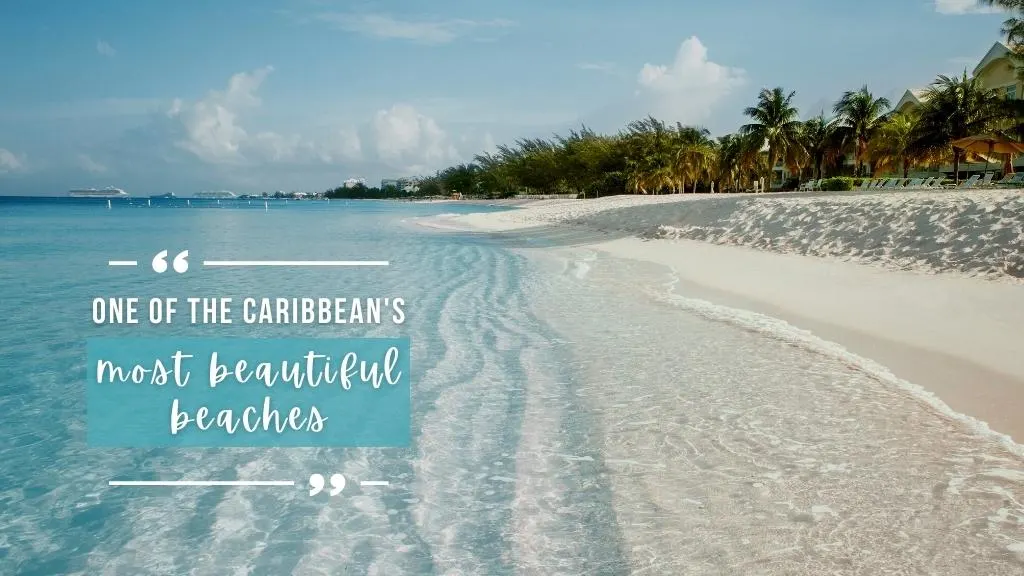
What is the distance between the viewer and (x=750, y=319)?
329 inches

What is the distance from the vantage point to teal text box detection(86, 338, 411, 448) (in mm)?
4766

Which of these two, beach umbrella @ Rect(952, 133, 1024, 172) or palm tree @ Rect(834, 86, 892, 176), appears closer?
beach umbrella @ Rect(952, 133, 1024, 172)

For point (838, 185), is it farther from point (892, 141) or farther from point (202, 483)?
point (202, 483)

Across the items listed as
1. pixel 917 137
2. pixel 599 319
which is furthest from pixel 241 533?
pixel 917 137

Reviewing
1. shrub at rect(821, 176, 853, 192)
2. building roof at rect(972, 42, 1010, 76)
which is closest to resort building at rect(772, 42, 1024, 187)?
building roof at rect(972, 42, 1010, 76)

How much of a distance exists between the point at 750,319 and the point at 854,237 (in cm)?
668

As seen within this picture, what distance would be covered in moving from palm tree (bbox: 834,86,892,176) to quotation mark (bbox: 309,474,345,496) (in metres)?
48.2

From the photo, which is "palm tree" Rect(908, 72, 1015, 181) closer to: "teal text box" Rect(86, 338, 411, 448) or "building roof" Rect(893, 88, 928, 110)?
"building roof" Rect(893, 88, 928, 110)

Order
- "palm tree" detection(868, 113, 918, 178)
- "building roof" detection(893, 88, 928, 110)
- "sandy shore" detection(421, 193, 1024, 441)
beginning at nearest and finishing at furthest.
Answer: "sandy shore" detection(421, 193, 1024, 441)
"palm tree" detection(868, 113, 918, 178)
"building roof" detection(893, 88, 928, 110)

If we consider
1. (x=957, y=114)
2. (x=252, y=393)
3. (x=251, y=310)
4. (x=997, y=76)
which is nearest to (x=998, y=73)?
(x=997, y=76)

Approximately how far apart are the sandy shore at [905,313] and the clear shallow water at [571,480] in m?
0.58

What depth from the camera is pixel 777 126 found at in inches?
1943

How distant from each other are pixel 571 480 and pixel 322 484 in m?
1.37

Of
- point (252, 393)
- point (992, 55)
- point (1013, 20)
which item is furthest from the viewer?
point (992, 55)
